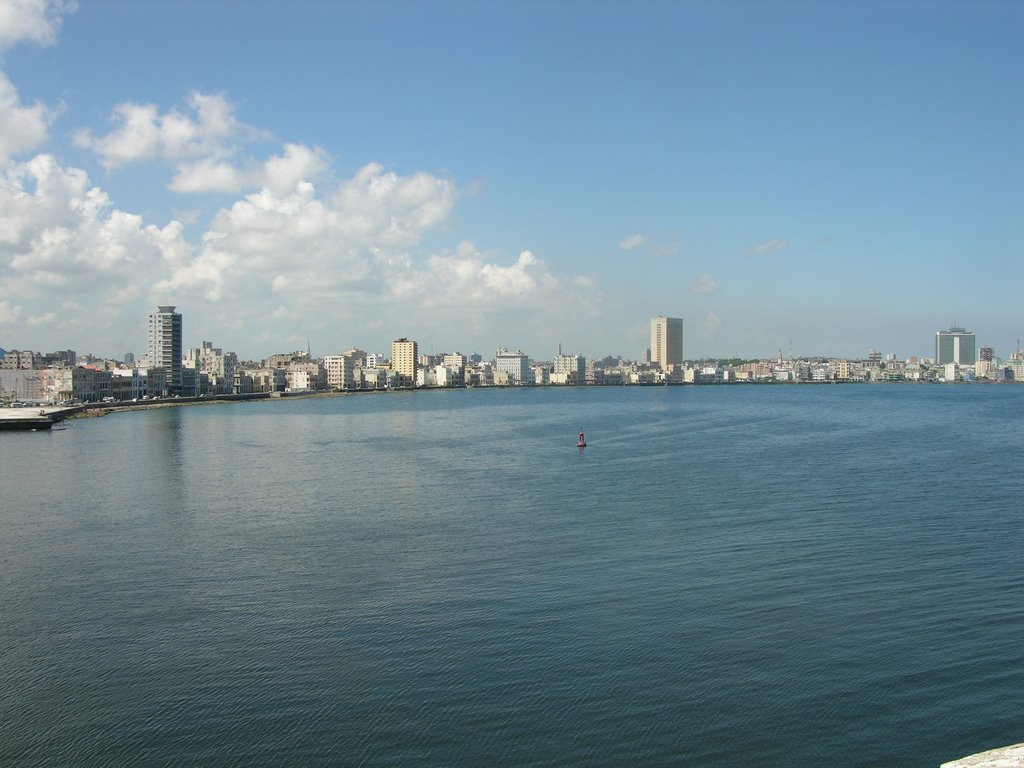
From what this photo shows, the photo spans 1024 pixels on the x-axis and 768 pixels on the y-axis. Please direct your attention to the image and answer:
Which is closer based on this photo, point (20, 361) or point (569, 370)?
point (20, 361)

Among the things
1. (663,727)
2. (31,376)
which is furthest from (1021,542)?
(31,376)

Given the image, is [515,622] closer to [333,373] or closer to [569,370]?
[333,373]

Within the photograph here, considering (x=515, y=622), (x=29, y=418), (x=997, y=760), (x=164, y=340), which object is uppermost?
(x=164, y=340)

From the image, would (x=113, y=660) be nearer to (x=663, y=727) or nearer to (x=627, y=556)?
(x=663, y=727)

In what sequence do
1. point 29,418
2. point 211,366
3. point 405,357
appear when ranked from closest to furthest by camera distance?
point 29,418 → point 211,366 → point 405,357

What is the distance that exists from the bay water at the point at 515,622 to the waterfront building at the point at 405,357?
108786mm

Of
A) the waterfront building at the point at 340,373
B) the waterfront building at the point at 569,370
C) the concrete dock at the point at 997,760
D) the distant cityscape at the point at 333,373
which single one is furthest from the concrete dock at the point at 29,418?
the waterfront building at the point at 569,370

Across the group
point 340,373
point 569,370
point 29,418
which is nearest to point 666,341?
point 569,370

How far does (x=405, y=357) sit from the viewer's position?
437 feet

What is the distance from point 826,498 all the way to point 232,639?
560 inches

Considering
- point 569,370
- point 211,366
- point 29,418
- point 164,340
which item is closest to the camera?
point 29,418

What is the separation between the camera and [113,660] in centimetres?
903

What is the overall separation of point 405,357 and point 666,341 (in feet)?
265

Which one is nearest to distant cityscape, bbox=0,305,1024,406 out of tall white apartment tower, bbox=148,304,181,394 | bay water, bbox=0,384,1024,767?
tall white apartment tower, bbox=148,304,181,394
